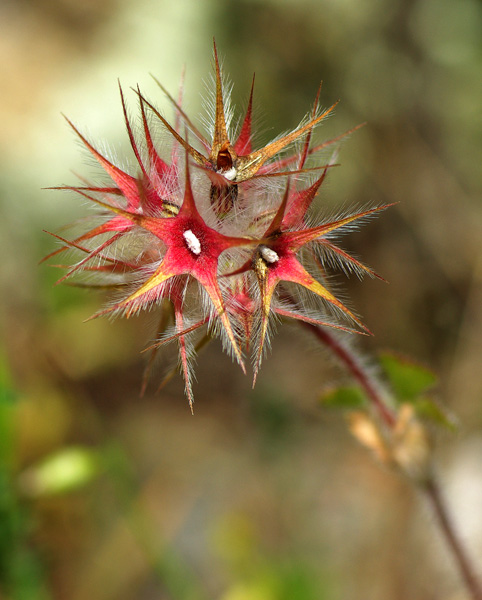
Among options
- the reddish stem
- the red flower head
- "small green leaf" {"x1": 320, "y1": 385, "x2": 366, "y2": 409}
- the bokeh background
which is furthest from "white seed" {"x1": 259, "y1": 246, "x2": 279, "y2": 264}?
the bokeh background

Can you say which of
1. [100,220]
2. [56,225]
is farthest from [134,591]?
[100,220]

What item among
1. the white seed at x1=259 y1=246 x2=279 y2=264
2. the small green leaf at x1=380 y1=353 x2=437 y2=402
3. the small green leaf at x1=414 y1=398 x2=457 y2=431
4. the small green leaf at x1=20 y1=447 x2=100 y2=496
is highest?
the white seed at x1=259 y1=246 x2=279 y2=264

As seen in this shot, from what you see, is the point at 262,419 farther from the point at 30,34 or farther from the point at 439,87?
the point at 30,34

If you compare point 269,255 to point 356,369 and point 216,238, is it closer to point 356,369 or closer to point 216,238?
point 216,238

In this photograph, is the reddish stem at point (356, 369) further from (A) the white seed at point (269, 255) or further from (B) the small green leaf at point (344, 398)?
(A) the white seed at point (269, 255)

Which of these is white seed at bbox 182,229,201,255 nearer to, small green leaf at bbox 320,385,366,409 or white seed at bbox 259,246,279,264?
white seed at bbox 259,246,279,264

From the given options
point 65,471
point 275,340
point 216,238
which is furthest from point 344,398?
point 275,340
